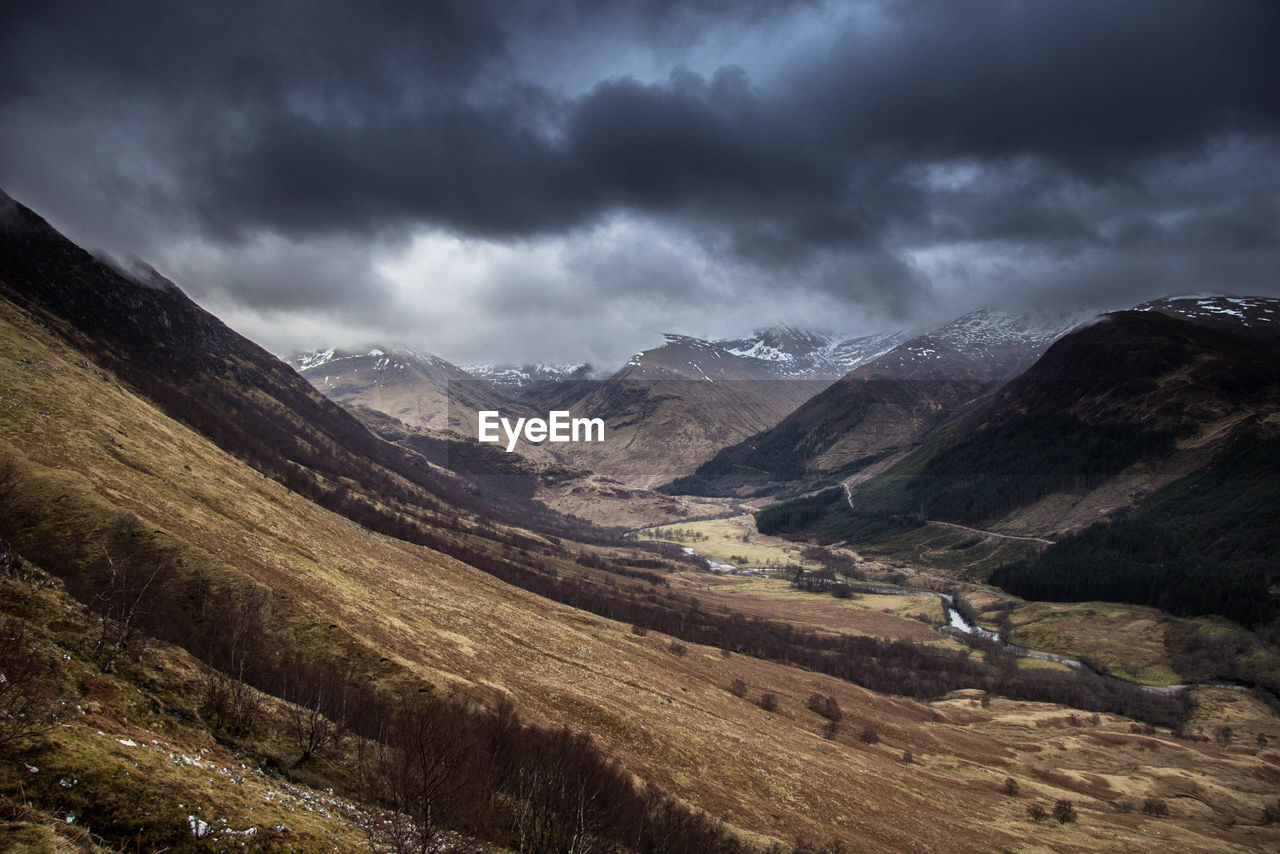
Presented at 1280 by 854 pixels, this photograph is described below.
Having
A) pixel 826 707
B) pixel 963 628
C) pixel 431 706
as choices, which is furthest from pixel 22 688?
pixel 963 628

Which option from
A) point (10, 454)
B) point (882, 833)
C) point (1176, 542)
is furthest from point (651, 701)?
point (1176, 542)

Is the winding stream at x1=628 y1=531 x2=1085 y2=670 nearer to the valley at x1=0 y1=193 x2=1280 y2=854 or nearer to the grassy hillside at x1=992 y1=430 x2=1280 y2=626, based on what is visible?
the valley at x1=0 y1=193 x2=1280 y2=854

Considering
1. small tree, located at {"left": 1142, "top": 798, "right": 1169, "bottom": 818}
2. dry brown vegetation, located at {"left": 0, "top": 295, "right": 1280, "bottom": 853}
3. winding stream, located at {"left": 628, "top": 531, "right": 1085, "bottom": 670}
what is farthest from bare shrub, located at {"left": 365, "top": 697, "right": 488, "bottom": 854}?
winding stream, located at {"left": 628, "top": 531, "right": 1085, "bottom": 670}

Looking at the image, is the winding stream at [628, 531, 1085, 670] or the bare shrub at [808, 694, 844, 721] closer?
the bare shrub at [808, 694, 844, 721]

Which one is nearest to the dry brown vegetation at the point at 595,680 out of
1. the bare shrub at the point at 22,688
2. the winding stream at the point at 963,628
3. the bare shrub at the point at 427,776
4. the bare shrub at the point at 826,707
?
the bare shrub at the point at 22,688

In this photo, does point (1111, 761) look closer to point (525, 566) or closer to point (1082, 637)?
point (1082, 637)

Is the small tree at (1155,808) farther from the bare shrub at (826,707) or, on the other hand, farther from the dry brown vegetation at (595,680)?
the bare shrub at (826,707)

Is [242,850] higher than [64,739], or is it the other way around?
[64,739]

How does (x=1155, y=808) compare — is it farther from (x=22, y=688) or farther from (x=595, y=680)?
(x=22, y=688)

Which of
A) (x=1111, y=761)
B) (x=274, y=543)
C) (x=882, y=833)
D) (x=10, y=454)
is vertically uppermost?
(x=10, y=454)

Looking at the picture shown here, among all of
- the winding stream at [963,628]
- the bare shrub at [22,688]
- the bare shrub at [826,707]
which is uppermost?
the bare shrub at [22,688]

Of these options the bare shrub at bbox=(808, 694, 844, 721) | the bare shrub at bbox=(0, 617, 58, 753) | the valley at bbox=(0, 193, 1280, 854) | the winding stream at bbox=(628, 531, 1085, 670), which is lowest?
the winding stream at bbox=(628, 531, 1085, 670)
